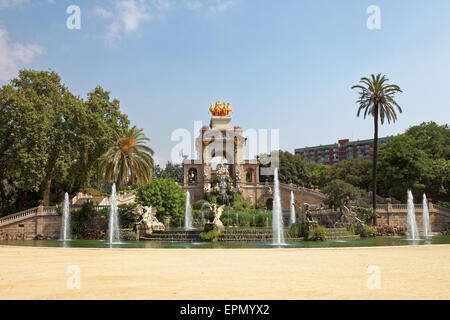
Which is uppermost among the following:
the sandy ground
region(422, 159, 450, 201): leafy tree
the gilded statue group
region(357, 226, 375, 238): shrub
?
the gilded statue group

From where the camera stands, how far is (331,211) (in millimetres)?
38219

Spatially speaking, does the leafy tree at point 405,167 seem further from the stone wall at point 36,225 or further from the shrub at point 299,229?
the stone wall at point 36,225

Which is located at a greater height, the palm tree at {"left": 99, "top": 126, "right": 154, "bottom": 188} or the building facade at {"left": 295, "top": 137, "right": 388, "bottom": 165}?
the building facade at {"left": 295, "top": 137, "right": 388, "bottom": 165}

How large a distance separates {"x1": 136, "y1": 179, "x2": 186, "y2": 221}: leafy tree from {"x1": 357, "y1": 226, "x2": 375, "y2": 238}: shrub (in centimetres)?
1706

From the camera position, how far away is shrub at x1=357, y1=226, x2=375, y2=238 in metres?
31.8

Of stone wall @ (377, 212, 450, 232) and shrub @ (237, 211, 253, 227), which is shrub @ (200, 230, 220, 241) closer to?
shrub @ (237, 211, 253, 227)

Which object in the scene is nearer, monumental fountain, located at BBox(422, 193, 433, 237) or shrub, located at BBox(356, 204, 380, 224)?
shrub, located at BBox(356, 204, 380, 224)

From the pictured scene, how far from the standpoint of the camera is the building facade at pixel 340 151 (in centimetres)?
12581

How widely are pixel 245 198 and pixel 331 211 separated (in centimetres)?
2562

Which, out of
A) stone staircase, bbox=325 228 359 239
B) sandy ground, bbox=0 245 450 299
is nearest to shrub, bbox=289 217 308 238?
stone staircase, bbox=325 228 359 239

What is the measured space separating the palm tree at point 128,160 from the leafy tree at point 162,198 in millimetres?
1993

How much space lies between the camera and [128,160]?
37.0 m

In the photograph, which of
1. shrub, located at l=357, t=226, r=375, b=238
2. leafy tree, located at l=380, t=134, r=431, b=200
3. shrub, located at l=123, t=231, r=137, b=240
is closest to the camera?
shrub, located at l=123, t=231, r=137, b=240
